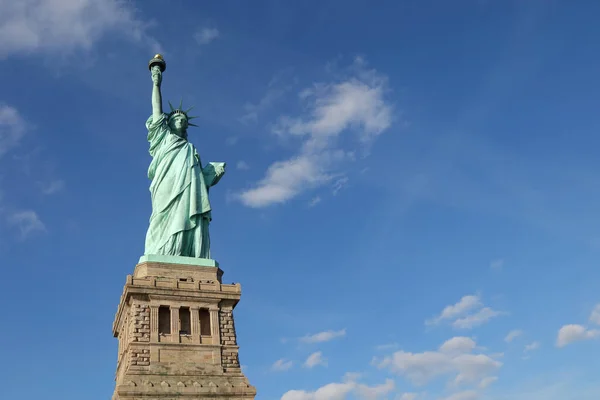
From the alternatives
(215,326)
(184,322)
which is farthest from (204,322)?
(184,322)

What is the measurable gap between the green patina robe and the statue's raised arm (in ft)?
1.75

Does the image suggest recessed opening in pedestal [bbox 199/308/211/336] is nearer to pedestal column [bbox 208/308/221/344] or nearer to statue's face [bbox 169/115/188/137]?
pedestal column [bbox 208/308/221/344]

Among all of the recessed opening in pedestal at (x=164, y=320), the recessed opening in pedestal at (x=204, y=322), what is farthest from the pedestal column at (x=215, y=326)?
the recessed opening in pedestal at (x=164, y=320)

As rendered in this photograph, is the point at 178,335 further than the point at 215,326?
No

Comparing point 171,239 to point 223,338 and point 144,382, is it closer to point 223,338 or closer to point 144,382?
point 223,338

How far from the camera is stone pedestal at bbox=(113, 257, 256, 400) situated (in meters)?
30.2

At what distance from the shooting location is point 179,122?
4131cm

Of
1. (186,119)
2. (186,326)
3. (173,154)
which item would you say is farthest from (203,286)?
(186,119)

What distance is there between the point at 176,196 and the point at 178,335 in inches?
359

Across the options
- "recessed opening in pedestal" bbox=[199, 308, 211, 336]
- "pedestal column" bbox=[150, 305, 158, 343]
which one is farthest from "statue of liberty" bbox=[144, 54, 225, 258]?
"pedestal column" bbox=[150, 305, 158, 343]

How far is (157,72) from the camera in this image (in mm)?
41938

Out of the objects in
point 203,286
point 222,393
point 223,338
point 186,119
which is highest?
point 186,119

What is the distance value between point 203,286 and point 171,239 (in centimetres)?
395

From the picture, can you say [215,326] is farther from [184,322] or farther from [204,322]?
[184,322]
